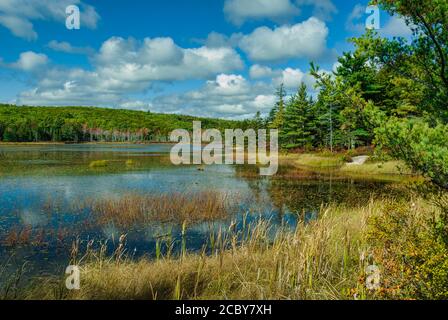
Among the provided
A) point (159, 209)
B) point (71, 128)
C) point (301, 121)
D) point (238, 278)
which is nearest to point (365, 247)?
point (238, 278)

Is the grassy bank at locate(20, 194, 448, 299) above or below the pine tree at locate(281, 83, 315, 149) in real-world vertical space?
below

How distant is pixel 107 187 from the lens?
22.2 meters

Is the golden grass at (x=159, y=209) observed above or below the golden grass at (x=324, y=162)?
below

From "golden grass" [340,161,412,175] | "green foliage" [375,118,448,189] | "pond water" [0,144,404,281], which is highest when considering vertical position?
"green foliage" [375,118,448,189]

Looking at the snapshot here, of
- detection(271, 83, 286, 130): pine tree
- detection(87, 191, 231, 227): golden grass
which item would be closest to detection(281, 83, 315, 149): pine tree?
detection(271, 83, 286, 130): pine tree

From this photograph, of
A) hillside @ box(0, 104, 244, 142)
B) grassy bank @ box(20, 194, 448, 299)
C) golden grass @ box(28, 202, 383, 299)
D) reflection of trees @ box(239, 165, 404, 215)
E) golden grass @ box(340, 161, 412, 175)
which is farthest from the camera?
hillside @ box(0, 104, 244, 142)

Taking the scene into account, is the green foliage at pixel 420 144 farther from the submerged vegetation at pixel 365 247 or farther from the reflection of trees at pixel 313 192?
the reflection of trees at pixel 313 192

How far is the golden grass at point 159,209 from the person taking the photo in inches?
560

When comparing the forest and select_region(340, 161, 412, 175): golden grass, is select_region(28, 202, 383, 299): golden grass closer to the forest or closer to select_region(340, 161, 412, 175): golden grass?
the forest

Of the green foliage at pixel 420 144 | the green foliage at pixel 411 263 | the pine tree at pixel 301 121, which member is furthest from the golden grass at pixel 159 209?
the pine tree at pixel 301 121

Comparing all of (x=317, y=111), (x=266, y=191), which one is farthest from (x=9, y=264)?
(x=317, y=111)

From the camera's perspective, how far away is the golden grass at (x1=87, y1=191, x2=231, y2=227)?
14236mm

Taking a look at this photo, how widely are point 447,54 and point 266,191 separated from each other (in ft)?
55.0

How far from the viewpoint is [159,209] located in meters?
15.5
